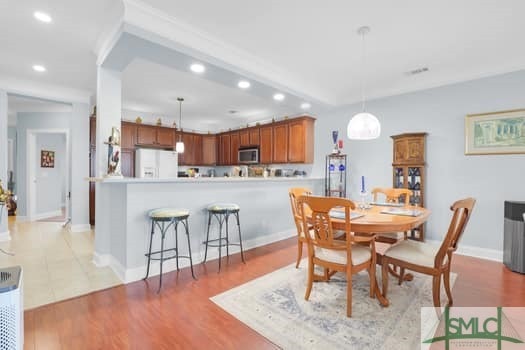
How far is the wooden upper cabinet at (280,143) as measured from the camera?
5.46 m

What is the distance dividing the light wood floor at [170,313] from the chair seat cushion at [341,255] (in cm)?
80

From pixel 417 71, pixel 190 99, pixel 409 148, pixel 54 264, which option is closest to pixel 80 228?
pixel 54 264

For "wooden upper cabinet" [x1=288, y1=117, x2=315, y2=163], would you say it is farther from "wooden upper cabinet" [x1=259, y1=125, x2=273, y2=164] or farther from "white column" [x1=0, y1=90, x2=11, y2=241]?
"white column" [x1=0, y1=90, x2=11, y2=241]

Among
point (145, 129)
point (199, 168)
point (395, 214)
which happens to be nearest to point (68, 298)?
point (395, 214)

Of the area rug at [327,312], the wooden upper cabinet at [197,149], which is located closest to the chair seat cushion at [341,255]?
the area rug at [327,312]

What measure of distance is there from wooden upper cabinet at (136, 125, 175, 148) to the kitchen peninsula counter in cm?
281

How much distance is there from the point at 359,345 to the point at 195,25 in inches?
119

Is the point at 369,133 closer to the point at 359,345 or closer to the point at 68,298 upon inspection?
the point at 359,345

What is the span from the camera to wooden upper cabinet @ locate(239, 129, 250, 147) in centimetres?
627

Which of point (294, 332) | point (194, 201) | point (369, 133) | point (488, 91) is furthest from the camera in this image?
point (488, 91)

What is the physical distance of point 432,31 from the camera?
2535 mm

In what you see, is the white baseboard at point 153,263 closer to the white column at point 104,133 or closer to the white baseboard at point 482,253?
the white column at point 104,133

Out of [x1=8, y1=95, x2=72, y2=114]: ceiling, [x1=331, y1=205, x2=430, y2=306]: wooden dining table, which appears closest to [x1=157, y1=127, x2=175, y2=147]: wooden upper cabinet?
[x1=8, y1=95, x2=72, y2=114]: ceiling

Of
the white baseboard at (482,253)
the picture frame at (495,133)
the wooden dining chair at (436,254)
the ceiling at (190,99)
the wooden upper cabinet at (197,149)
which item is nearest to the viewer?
the wooden dining chair at (436,254)
